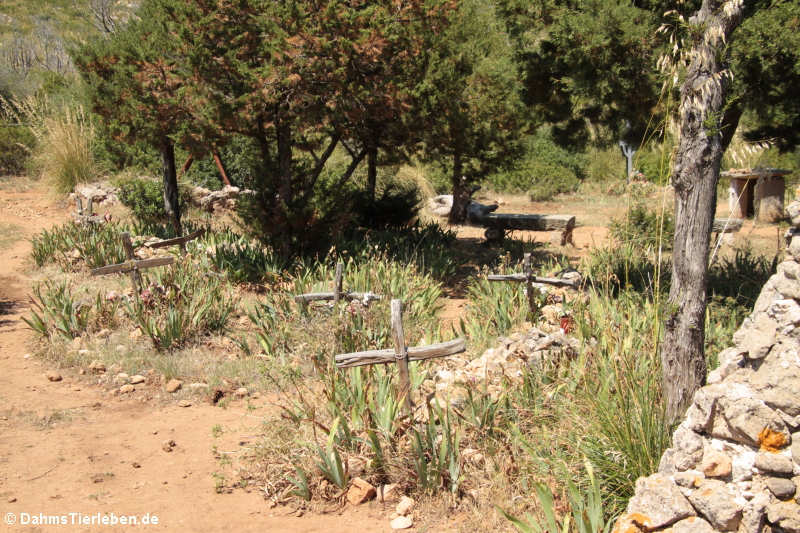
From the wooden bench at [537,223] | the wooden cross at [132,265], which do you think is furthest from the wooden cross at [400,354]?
the wooden bench at [537,223]

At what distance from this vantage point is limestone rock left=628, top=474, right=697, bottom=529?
2.76m

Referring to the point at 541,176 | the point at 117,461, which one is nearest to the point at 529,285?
the point at 117,461

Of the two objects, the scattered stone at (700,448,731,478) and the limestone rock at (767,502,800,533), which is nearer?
the limestone rock at (767,502,800,533)

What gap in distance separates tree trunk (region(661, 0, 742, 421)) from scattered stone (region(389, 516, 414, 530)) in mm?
1513

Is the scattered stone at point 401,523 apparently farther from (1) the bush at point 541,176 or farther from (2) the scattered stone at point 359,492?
A: (1) the bush at point 541,176

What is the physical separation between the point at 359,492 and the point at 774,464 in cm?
223

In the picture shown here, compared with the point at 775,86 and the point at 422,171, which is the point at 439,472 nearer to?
the point at 775,86

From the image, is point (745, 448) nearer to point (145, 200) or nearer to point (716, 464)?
point (716, 464)

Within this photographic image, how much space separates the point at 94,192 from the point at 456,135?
8821 millimetres

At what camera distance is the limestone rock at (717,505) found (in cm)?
264

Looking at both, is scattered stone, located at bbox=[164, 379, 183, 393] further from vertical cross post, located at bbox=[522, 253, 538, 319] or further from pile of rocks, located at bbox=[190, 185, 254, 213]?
pile of rocks, located at bbox=[190, 185, 254, 213]

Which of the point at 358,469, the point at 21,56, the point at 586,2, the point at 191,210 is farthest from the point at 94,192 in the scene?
the point at 21,56

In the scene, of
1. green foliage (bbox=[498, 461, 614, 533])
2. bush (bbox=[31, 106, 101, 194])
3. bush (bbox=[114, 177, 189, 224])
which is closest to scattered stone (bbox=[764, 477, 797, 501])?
green foliage (bbox=[498, 461, 614, 533])

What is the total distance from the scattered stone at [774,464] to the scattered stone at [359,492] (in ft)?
6.98
